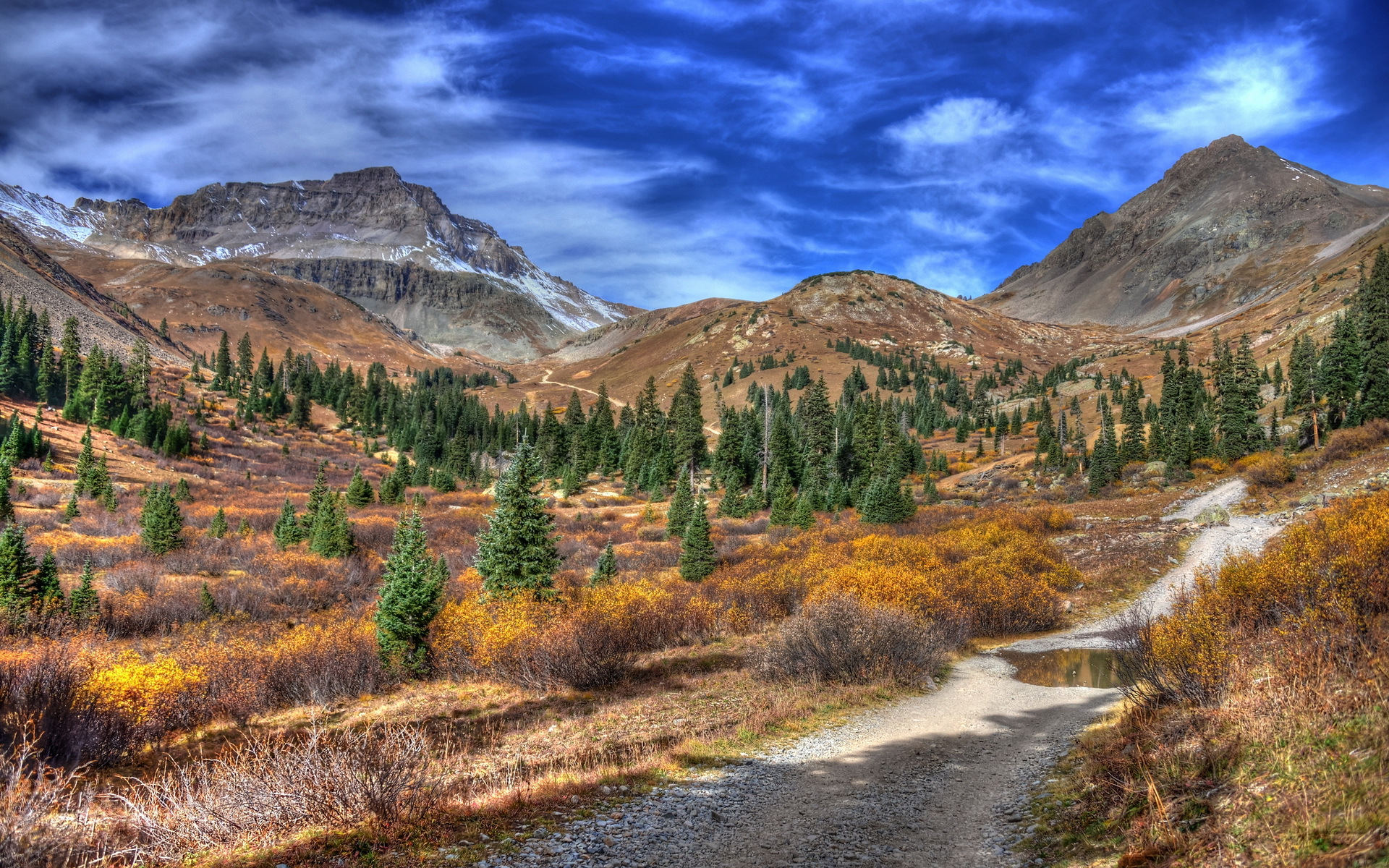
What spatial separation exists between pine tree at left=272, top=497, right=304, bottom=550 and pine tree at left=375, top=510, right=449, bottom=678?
21.8 meters

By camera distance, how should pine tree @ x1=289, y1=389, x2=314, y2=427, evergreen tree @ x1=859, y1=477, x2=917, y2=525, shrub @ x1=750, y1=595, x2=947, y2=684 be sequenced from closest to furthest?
shrub @ x1=750, y1=595, x2=947, y2=684
evergreen tree @ x1=859, y1=477, x2=917, y2=525
pine tree @ x1=289, y1=389, x2=314, y2=427

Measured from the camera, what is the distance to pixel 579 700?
15.4 m

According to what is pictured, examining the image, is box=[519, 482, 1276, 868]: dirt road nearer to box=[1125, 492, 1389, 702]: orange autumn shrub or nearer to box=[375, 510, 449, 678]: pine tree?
box=[1125, 492, 1389, 702]: orange autumn shrub

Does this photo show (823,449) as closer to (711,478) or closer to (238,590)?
(711,478)

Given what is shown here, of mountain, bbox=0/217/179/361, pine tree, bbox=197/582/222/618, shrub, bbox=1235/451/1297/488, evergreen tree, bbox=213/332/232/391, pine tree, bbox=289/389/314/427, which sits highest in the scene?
mountain, bbox=0/217/179/361

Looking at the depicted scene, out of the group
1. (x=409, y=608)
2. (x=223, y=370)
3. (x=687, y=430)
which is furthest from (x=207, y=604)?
(x=223, y=370)

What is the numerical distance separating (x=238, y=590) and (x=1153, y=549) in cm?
4167

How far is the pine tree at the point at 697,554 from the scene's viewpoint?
2934 cm

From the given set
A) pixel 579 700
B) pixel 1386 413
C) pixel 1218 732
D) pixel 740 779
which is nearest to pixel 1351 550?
pixel 1218 732

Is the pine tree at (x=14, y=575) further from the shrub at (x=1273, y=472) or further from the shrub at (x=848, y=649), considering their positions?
the shrub at (x=1273, y=472)

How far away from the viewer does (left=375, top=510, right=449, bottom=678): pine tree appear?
1758 centimetres

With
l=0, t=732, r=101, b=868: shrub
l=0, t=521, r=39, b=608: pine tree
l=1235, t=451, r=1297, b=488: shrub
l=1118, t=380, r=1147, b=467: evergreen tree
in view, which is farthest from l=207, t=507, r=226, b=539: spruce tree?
l=1118, t=380, r=1147, b=467: evergreen tree

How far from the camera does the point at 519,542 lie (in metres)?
21.2

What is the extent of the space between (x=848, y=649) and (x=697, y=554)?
1408cm
